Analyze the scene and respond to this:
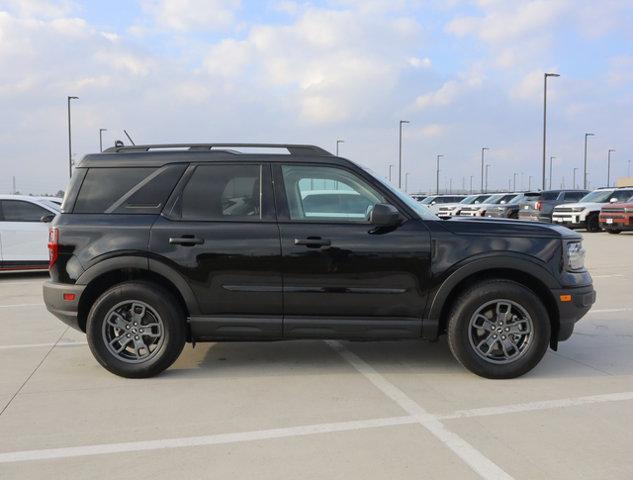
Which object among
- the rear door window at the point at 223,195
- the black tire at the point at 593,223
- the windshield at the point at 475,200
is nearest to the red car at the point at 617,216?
the black tire at the point at 593,223

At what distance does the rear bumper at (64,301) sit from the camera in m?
4.78

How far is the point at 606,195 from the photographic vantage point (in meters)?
23.9

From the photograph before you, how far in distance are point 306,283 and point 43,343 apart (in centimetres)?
324

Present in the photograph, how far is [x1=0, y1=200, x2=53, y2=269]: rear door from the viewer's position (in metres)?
10.6

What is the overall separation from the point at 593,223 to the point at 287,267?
22211 millimetres

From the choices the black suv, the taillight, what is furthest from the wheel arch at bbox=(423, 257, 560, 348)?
the taillight

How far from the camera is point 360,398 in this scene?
435 centimetres

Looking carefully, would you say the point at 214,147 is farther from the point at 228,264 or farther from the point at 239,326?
the point at 239,326

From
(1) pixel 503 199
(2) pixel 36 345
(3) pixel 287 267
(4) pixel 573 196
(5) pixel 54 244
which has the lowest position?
(2) pixel 36 345

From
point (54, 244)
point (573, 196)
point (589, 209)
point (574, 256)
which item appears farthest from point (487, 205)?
point (54, 244)

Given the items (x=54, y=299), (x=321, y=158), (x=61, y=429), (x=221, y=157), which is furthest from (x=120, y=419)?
(x=321, y=158)

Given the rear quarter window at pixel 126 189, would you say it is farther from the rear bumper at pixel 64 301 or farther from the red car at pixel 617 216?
the red car at pixel 617 216

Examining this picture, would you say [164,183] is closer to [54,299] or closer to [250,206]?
[250,206]

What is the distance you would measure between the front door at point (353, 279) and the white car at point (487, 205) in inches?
906
